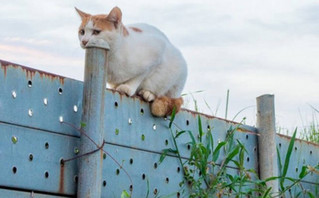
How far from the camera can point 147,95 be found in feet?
10.0

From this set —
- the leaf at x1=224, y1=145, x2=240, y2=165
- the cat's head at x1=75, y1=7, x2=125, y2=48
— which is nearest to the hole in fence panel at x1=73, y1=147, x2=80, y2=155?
the cat's head at x1=75, y1=7, x2=125, y2=48

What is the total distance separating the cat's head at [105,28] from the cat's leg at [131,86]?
0.20 metres

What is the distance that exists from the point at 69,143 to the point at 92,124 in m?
0.11

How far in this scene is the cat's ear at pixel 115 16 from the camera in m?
3.16

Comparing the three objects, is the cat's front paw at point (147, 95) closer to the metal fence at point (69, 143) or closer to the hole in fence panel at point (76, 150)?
the metal fence at point (69, 143)

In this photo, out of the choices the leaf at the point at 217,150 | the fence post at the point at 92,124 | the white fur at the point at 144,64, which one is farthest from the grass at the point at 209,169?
the fence post at the point at 92,124

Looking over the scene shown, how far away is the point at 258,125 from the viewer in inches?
144

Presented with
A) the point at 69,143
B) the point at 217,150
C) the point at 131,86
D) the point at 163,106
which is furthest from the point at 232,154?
the point at 69,143

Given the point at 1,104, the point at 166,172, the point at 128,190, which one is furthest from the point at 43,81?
the point at 166,172

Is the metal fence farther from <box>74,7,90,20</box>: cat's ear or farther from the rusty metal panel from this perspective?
<box>74,7,90,20</box>: cat's ear

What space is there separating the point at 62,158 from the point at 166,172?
63 cm

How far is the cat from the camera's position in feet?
10.2

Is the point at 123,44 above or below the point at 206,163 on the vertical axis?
above

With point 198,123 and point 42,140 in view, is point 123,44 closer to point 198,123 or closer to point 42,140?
point 198,123
